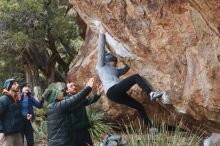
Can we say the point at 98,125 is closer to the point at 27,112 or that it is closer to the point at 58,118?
the point at 27,112

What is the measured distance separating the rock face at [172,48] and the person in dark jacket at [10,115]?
90.1 inches

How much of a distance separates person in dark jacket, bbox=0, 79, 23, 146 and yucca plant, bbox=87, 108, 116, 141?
12.8ft

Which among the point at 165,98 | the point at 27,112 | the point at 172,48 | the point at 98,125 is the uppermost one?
the point at 172,48

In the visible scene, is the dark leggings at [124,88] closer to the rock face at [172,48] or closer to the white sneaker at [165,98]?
the white sneaker at [165,98]

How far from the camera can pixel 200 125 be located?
945 cm

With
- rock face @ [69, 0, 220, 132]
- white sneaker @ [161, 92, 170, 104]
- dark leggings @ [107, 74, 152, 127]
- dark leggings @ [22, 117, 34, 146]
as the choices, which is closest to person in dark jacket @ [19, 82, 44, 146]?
dark leggings @ [22, 117, 34, 146]

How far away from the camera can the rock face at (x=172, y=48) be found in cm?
749

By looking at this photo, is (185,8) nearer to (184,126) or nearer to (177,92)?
(177,92)

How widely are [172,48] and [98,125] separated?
5.52 metres

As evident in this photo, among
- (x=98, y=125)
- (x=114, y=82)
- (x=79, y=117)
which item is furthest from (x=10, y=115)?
(x=98, y=125)

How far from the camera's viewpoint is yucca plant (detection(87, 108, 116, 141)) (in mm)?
12812

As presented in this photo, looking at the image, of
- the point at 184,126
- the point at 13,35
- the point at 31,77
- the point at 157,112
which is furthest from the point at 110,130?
the point at 31,77

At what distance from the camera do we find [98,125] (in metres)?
13.2

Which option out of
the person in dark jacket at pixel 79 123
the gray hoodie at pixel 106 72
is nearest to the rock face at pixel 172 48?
the gray hoodie at pixel 106 72
